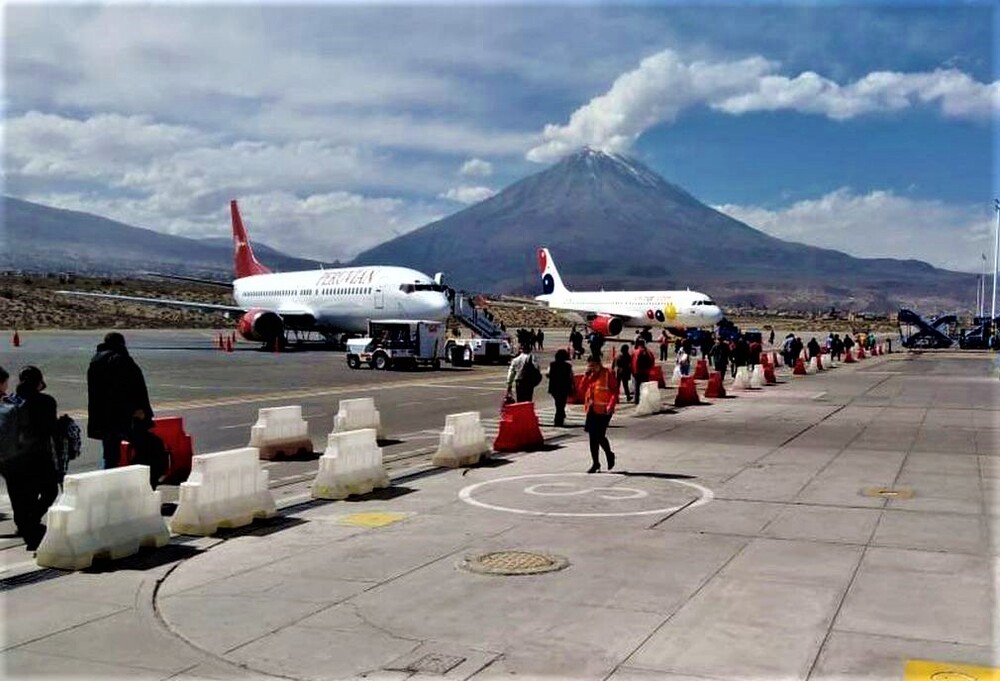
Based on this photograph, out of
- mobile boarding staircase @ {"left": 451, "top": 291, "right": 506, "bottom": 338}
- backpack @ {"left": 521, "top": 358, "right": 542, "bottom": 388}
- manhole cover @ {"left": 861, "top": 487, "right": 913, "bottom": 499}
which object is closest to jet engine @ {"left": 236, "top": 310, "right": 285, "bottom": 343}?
mobile boarding staircase @ {"left": 451, "top": 291, "right": 506, "bottom": 338}

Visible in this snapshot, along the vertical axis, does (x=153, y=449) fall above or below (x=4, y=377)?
below

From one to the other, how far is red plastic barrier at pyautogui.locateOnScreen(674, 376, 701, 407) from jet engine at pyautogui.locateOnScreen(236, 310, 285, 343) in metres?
30.7

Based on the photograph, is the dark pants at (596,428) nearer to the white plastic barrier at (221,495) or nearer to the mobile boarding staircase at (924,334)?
the white plastic barrier at (221,495)

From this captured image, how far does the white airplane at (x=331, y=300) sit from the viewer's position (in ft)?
146

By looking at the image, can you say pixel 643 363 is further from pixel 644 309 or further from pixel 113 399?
pixel 644 309

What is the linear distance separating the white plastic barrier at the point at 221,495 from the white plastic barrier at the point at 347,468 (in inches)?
51.4

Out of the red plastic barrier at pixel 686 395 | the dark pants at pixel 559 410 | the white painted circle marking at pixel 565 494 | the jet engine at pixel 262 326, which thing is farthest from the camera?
the jet engine at pixel 262 326

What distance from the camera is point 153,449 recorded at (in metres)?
10.9

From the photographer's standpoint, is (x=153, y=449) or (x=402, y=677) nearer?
(x=402, y=677)

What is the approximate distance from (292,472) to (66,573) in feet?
19.1

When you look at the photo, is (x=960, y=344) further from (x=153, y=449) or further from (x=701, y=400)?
(x=153, y=449)

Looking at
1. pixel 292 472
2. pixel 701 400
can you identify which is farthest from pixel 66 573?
pixel 701 400

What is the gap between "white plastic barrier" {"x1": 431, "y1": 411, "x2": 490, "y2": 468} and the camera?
46.9 feet

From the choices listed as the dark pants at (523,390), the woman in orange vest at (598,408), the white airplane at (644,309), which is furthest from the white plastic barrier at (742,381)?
the white airplane at (644,309)
